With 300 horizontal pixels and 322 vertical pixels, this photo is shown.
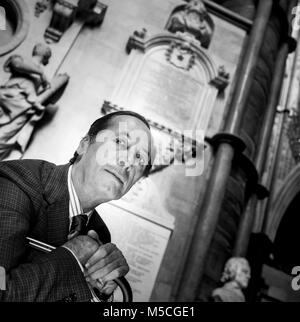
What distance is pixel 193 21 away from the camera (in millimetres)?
3508

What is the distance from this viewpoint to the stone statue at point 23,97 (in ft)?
6.21

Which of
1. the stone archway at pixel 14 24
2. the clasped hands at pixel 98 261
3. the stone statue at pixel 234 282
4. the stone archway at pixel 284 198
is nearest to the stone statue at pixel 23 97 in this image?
the stone archway at pixel 14 24

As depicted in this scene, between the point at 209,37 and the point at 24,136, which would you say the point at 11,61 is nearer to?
the point at 24,136

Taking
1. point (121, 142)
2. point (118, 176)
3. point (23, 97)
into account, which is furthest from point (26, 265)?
point (23, 97)

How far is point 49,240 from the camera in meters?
1.15

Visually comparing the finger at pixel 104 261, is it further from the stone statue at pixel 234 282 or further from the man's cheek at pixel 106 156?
the stone statue at pixel 234 282

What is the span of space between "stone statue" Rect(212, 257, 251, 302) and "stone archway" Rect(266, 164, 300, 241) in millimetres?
4111

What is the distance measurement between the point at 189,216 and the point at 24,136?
5.00ft

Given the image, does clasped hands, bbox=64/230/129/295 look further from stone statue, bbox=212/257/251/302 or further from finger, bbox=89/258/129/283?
stone statue, bbox=212/257/251/302

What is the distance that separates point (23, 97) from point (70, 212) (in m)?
1.10

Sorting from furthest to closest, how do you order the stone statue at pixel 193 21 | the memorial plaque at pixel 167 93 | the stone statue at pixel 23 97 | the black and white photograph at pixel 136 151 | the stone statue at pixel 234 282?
the stone statue at pixel 193 21 < the memorial plaque at pixel 167 93 < the stone statue at pixel 234 282 < the stone statue at pixel 23 97 < the black and white photograph at pixel 136 151

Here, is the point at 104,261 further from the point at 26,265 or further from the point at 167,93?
the point at 167,93

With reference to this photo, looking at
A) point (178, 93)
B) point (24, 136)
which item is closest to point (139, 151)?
point (24, 136)

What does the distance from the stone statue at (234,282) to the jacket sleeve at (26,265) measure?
165 centimetres
